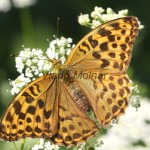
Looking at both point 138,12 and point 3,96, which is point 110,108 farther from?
point 138,12

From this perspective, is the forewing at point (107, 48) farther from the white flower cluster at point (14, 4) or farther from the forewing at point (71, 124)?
the white flower cluster at point (14, 4)

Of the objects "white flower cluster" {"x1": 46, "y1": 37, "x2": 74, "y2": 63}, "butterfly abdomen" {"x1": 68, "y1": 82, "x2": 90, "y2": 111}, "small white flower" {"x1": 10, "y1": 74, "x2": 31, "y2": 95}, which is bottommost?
"butterfly abdomen" {"x1": 68, "y1": 82, "x2": 90, "y2": 111}

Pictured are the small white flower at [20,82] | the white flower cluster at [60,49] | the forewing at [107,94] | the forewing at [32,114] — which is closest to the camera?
the forewing at [32,114]

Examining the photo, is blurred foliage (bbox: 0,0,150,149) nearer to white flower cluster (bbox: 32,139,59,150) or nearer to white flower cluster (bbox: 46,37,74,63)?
white flower cluster (bbox: 46,37,74,63)

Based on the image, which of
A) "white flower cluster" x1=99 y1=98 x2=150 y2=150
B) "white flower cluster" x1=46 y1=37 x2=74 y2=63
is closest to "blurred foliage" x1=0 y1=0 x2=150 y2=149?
"white flower cluster" x1=99 y1=98 x2=150 y2=150

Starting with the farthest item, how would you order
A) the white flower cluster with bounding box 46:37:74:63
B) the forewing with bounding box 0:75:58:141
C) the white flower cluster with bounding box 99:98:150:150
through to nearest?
the white flower cluster with bounding box 99:98:150:150
the white flower cluster with bounding box 46:37:74:63
the forewing with bounding box 0:75:58:141

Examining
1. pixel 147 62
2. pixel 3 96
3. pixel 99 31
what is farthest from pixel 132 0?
pixel 99 31

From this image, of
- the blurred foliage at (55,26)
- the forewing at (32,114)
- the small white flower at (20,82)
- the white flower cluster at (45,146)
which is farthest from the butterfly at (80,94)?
the blurred foliage at (55,26)
